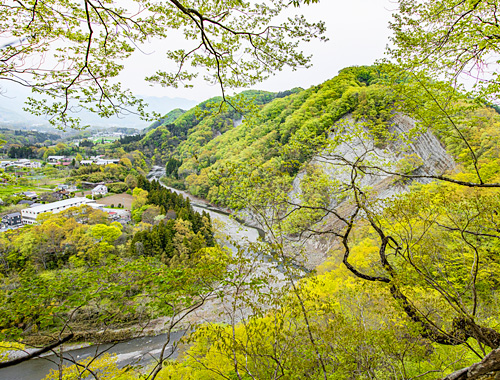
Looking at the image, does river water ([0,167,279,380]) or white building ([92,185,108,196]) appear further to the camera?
white building ([92,185,108,196])

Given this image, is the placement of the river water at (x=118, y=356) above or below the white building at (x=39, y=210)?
below

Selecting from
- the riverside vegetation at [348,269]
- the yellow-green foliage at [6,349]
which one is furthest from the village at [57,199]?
the yellow-green foliage at [6,349]

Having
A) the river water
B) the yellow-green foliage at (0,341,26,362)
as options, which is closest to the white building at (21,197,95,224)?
the river water

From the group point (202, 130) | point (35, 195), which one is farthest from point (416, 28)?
point (202, 130)

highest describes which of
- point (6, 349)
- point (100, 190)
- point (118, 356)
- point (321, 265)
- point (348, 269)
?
point (100, 190)

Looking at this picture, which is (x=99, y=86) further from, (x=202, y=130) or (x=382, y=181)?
(x=202, y=130)

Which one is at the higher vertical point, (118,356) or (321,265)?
(321,265)

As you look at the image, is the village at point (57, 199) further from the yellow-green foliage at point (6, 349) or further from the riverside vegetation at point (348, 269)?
the yellow-green foliage at point (6, 349)

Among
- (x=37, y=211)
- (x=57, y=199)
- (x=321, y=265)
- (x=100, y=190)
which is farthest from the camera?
(x=100, y=190)

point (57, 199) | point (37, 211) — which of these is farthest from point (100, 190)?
point (37, 211)

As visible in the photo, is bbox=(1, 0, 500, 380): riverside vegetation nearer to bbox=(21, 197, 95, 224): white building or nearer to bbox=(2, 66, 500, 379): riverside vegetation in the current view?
bbox=(2, 66, 500, 379): riverside vegetation

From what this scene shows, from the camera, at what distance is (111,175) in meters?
51.3

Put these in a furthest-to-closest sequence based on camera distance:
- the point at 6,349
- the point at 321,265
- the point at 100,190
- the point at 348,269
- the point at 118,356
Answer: the point at 100,190, the point at 321,265, the point at 118,356, the point at 348,269, the point at 6,349

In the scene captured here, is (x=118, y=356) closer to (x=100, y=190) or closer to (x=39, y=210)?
(x=39, y=210)
